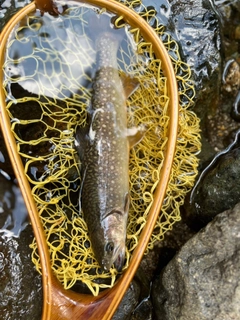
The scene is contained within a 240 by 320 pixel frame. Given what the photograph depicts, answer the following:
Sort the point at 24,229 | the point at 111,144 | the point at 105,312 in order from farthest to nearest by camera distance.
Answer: the point at 24,229
the point at 111,144
the point at 105,312

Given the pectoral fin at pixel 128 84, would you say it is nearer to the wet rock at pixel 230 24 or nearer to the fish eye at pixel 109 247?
the fish eye at pixel 109 247

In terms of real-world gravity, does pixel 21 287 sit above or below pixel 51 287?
below

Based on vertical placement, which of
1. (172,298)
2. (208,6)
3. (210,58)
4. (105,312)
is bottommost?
(172,298)

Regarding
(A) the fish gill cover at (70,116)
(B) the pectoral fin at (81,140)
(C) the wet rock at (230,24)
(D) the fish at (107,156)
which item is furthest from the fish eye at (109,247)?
(C) the wet rock at (230,24)

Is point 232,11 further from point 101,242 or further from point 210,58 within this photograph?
point 101,242

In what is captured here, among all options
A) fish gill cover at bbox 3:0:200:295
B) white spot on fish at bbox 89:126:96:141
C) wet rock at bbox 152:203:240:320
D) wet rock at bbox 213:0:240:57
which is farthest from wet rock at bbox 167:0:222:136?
wet rock at bbox 152:203:240:320

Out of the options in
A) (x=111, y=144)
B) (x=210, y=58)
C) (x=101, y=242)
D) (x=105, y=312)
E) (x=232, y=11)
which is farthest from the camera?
(x=232, y=11)

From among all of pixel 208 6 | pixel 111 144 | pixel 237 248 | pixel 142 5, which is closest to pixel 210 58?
pixel 208 6

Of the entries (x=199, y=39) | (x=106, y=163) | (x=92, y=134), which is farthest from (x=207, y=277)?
(x=199, y=39)
